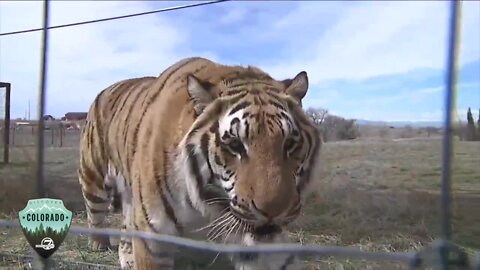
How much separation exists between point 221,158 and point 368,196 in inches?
72.5

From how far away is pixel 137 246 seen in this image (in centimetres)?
175

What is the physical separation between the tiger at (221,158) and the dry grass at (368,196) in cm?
76

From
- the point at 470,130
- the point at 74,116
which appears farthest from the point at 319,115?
the point at 74,116

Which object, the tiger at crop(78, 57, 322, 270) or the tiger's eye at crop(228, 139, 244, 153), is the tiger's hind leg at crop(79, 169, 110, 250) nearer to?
the tiger at crop(78, 57, 322, 270)

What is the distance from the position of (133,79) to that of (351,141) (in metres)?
1.13

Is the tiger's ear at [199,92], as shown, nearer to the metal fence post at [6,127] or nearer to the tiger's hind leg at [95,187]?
the tiger's hind leg at [95,187]

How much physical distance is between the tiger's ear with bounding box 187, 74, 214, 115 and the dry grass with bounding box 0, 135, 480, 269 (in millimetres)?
969

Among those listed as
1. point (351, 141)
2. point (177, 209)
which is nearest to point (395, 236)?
point (351, 141)

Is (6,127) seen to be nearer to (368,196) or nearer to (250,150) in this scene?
(368,196)

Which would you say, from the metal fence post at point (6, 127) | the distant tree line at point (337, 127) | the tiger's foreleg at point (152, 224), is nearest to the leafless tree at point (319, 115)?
the distant tree line at point (337, 127)

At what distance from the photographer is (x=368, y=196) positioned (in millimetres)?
3211

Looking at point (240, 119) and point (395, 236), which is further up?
point (240, 119)

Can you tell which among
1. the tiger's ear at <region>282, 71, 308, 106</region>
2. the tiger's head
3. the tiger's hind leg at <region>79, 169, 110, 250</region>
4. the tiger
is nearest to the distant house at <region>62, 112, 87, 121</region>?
the tiger's hind leg at <region>79, 169, 110, 250</region>

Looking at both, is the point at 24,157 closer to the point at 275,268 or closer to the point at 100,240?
the point at 100,240
